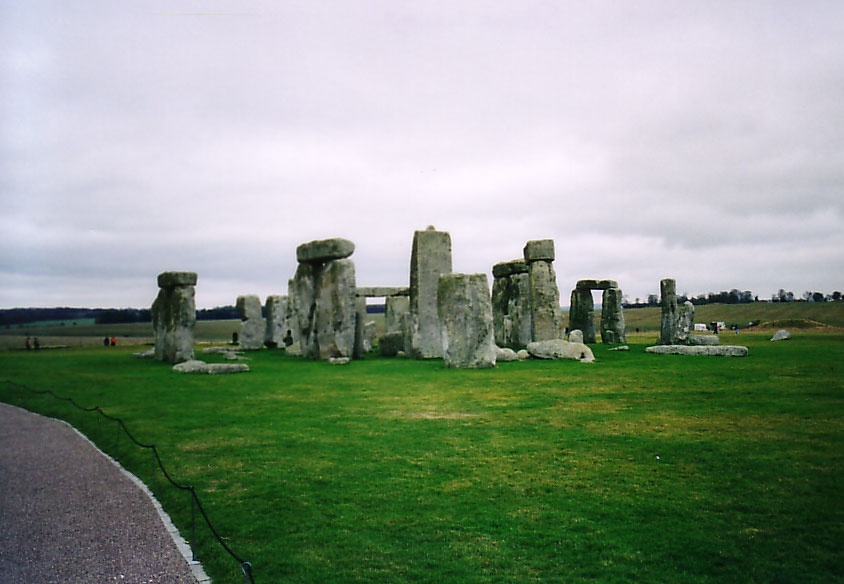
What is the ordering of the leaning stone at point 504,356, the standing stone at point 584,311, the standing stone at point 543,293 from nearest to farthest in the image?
the leaning stone at point 504,356 < the standing stone at point 543,293 < the standing stone at point 584,311

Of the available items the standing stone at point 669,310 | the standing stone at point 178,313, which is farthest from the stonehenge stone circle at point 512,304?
the standing stone at point 178,313

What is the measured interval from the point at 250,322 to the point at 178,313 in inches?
368

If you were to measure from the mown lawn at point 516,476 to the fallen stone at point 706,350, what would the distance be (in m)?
3.95

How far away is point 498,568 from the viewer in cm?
450

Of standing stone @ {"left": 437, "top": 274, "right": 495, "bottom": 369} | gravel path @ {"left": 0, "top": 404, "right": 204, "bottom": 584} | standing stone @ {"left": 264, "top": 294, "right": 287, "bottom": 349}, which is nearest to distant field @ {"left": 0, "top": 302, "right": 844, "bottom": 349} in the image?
standing stone @ {"left": 264, "top": 294, "right": 287, "bottom": 349}

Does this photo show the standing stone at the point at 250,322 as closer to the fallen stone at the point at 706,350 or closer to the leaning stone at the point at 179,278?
the leaning stone at the point at 179,278

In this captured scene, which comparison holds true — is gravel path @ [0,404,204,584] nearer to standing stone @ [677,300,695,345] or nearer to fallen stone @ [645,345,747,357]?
fallen stone @ [645,345,747,357]

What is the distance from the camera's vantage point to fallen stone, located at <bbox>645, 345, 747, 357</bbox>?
1662 cm

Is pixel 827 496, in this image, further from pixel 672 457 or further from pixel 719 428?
pixel 719 428

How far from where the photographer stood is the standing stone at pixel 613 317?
85.6ft

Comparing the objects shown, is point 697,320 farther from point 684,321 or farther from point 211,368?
point 211,368

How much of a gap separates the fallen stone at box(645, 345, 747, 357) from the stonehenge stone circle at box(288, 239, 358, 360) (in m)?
9.39

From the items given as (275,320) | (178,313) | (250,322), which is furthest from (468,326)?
(275,320)

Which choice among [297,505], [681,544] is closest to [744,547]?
[681,544]
